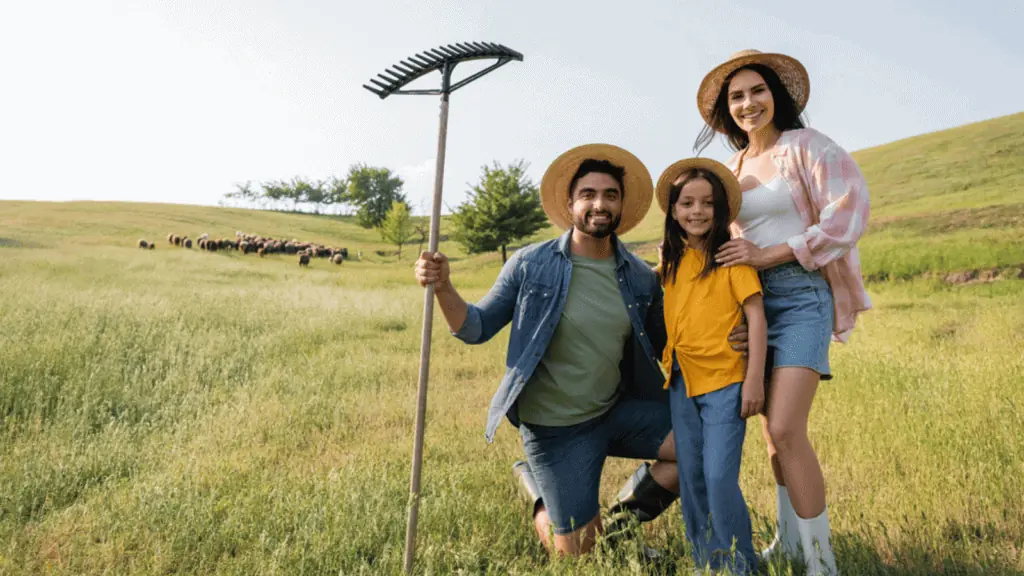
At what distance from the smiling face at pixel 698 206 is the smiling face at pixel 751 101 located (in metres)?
0.57

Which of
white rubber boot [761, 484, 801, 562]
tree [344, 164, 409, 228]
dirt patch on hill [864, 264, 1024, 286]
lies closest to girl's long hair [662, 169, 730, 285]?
white rubber boot [761, 484, 801, 562]

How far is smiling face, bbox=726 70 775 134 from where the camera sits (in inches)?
124

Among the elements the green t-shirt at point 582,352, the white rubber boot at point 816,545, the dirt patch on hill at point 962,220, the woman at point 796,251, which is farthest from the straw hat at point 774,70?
the dirt patch on hill at point 962,220

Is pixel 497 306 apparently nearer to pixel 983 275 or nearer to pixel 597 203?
pixel 597 203

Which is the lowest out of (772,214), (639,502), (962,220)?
(639,502)

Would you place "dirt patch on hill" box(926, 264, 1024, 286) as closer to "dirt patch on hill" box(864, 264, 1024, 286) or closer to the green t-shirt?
"dirt patch on hill" box(864, 264, 1024, 286)

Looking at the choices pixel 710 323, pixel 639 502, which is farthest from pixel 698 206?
pixel 639 502

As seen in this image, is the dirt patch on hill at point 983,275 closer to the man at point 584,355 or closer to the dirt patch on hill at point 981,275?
the dirt patch on hill at point 981,275

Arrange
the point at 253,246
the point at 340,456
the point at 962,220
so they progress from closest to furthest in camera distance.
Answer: the point at 340,456 → the point at 962,220 → the point at 253,246

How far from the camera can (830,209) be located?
2857 millimetres

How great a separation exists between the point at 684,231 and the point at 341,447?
12.0 feet

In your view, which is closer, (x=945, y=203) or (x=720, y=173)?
(x=720, y=173)

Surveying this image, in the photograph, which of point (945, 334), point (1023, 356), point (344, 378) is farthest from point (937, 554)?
point (945, 334)

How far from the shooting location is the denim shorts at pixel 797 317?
111 inches
